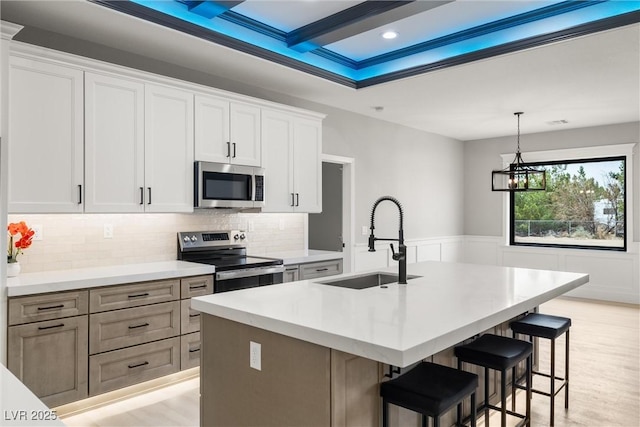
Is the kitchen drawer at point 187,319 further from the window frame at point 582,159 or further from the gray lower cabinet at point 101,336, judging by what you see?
the window frame at point 582,159

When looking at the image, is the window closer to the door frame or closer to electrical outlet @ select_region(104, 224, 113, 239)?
the door frame

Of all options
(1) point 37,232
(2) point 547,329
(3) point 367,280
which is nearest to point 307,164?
(3) point 367,280

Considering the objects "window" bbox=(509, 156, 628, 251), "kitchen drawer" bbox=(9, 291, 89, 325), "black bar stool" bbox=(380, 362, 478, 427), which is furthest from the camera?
"window" bbox=(509, 156, 628, 251)

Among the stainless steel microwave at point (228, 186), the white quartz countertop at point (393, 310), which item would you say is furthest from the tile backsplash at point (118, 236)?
the white quartz countertop at point (393, 310)

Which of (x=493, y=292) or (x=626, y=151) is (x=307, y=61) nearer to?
(x=493, y=292)

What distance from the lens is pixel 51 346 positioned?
9.25ft

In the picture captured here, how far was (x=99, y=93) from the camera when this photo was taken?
325 cm

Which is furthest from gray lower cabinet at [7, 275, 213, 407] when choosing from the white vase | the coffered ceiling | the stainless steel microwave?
the coffered ceiling

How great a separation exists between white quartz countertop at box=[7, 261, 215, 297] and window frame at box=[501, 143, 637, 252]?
19.5ft

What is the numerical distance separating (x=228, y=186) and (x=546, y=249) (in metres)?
5.68

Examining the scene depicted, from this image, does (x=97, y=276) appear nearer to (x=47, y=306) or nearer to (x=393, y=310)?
(x=47, y=306)

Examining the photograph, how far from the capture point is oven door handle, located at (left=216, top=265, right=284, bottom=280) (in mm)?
3722

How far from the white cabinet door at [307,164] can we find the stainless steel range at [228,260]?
30.8 inches

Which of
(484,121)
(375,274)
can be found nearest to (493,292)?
(375,274)
